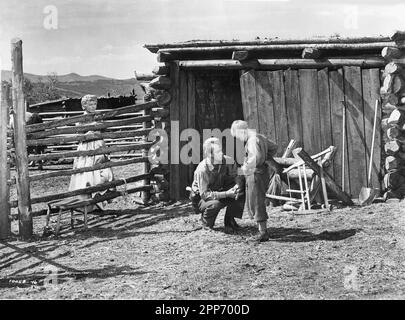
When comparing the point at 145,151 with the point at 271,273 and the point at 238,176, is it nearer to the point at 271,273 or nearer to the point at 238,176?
the point at 238,176

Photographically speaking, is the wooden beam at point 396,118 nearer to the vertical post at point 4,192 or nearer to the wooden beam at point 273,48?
the wooden beam at point 273,48

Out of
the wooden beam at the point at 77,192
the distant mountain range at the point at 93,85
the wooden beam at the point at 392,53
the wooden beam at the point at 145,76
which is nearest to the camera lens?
the wooden beam at the point at 392,53

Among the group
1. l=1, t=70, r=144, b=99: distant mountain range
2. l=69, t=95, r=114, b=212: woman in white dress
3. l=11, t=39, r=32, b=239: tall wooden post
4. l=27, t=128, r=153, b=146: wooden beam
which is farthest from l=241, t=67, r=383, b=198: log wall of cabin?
l=1, t=70, r=144, b=99: distant mountain range

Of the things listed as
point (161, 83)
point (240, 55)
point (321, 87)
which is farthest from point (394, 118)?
point (161, 83)

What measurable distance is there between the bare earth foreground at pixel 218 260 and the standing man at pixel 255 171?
38 centimetres

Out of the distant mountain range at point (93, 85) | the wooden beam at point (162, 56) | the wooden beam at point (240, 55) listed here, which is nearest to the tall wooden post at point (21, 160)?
the wooden beam at point (162, 56)

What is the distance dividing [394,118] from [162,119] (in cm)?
427

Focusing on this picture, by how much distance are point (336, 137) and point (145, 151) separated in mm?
3720

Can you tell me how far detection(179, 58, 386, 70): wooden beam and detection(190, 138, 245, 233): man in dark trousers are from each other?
2549mm

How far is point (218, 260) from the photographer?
6.93 m

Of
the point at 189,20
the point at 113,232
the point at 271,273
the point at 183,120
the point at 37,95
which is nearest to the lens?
the point at 271,273

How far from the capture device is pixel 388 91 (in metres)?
9.27

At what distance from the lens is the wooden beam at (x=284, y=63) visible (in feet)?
31.8

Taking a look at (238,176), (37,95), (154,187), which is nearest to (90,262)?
(238,176)
